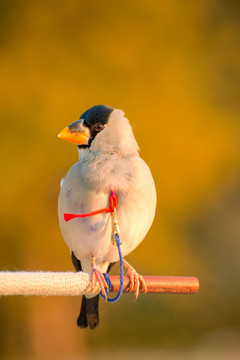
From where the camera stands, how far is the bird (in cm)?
97

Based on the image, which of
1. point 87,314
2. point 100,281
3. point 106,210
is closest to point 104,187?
point 106,210

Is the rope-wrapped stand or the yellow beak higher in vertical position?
the yellow beak

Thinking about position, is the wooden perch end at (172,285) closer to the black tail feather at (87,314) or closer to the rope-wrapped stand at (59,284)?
the rope-wrapped stand at (59,284)

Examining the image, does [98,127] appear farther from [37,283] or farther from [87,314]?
[87,314]

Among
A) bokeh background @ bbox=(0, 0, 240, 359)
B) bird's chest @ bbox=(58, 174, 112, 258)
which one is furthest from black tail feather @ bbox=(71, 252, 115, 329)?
bokeh background @ bbox=(0, 0, 240, 359)

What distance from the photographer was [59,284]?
0.89 meters

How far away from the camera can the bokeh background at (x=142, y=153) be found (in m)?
2.93

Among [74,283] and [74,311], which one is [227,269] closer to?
[74,311]

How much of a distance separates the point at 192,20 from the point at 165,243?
1515 millimetres

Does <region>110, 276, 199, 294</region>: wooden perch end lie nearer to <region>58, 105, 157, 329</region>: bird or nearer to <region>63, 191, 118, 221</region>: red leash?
<region>58, 105, 157, 329</region>: bird

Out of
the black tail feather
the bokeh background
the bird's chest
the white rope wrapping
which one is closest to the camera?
the white rope wrapping

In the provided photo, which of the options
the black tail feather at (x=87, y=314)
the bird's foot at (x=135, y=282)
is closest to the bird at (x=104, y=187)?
the bird's foot at (x=135, y=282)

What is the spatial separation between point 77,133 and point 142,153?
190cm

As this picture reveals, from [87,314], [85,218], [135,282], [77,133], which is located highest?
[77,133]
